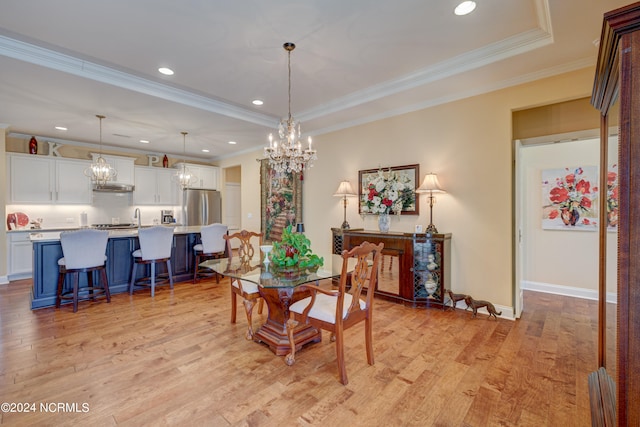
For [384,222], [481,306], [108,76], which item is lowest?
[481,306]

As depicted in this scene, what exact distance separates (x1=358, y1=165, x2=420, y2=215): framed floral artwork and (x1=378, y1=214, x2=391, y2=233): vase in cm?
10

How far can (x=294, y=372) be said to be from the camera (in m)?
2.24

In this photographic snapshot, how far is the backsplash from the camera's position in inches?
226

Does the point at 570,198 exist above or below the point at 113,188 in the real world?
below

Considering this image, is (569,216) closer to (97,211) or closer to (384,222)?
(384,222)

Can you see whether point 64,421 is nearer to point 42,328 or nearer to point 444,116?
point 42,328

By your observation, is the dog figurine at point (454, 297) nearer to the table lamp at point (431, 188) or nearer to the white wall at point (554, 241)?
the table lamp at point (431, 188)

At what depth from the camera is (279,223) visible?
5.92m

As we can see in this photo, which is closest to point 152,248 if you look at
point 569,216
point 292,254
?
point 292,254

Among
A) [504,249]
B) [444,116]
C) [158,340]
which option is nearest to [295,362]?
[158,340]

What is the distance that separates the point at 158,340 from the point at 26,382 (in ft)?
2.93

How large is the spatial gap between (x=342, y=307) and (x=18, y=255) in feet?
20.8

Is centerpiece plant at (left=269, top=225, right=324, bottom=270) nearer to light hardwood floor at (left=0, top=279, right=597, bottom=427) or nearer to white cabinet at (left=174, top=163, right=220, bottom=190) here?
light hardwood floor at (left=0, top=279, right=597, bottom=427)

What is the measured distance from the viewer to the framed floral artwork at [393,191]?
13.2ft
